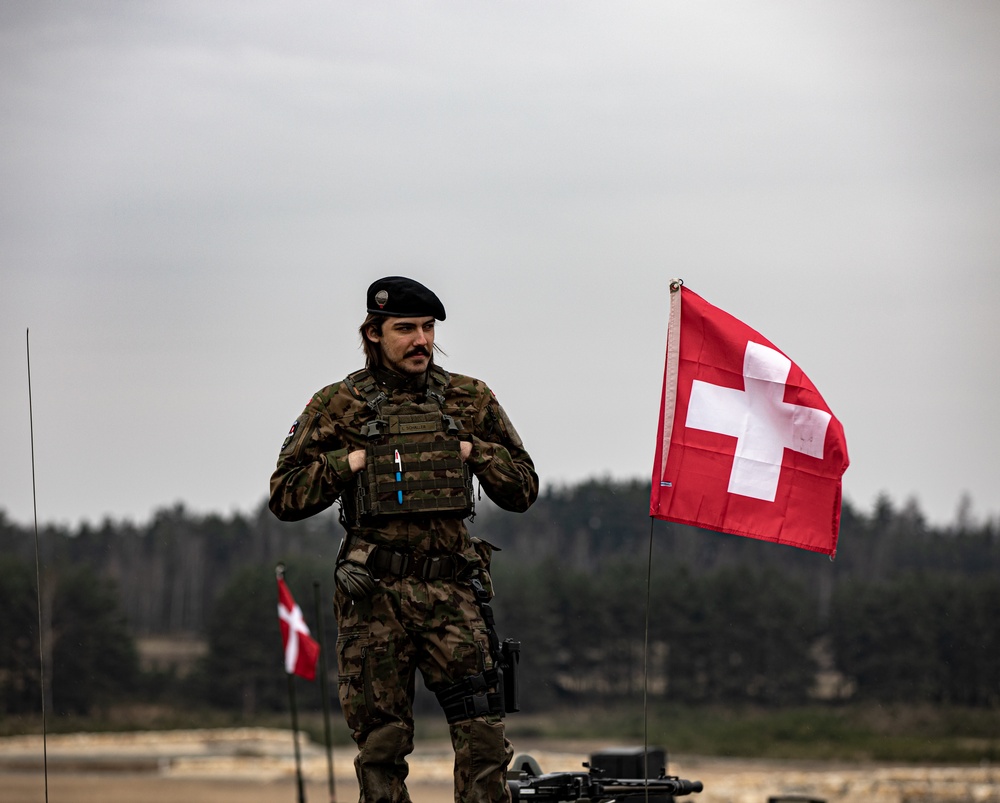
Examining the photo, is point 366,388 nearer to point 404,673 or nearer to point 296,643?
point 404,673

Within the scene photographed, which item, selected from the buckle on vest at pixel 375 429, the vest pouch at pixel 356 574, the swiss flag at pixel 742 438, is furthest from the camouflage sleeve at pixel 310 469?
the swiss flag at pixel 742 438

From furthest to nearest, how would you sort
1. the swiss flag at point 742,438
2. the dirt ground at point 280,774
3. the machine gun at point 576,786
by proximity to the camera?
the dirt ground at point 280,774 → the machine gun at point 576,786 → the swiss flag at point 742,438

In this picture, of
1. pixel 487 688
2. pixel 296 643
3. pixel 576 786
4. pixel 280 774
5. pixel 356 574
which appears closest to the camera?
pixel 356 574

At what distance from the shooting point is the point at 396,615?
20.9 ft

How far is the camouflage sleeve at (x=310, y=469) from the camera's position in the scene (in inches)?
247

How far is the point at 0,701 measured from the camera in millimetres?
73312

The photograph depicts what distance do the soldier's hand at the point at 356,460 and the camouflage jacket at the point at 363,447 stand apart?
2 centimetres

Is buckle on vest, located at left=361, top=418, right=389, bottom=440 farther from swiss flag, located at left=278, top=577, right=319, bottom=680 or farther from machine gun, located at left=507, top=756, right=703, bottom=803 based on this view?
swiss flag, located at left=278, top=577, right=319, bottom=680

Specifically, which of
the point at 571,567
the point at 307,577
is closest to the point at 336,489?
the point at 307,577

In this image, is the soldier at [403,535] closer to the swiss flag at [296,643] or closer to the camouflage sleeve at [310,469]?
the camouflage sleeve at [310,469]

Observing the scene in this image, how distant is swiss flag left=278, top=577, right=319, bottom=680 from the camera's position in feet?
52.4

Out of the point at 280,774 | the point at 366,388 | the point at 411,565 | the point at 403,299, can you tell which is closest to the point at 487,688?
the point at 411,565

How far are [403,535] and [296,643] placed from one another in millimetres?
10320

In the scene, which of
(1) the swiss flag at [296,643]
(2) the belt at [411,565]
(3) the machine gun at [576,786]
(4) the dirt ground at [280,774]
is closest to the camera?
(2) the belt at [411,565]
